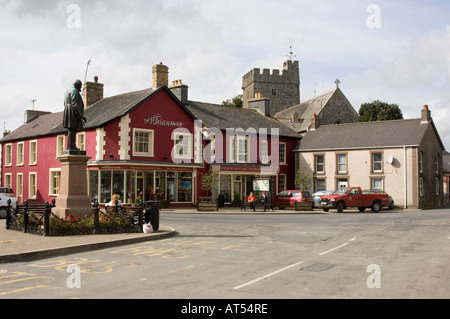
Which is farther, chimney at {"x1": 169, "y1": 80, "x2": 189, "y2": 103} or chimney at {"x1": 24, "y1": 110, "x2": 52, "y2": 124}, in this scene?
chimney at {"x1": 24, "y1": 110, "x2": 52, "y2": 124}

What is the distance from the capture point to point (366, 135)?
136 feet

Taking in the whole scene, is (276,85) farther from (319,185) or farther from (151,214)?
(151,214)

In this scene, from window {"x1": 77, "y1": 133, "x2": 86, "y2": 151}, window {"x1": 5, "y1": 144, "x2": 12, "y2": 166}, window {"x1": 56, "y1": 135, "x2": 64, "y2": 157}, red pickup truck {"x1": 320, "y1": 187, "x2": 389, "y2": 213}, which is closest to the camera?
red pickup truck {"x1": 320, "y1": 187, "x2": 389, "y2": 213}

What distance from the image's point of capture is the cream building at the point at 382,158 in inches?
1496

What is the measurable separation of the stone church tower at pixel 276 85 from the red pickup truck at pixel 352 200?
4404 centimetres

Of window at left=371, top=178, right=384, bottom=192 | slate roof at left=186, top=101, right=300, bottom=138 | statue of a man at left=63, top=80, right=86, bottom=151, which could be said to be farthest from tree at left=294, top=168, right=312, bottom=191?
statue of a man at left=63, top=80, right=86, bottom=151

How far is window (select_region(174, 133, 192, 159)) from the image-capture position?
114ft

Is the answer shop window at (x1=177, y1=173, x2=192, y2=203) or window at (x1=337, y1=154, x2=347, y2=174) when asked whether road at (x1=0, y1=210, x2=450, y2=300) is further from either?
window at (x1=337, y1=154, x2=347, y2=174)

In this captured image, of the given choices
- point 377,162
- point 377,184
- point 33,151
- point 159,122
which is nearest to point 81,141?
point 159,122

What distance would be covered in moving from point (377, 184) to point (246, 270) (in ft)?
108

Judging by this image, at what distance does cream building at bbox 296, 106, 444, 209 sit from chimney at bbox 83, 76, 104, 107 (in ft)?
63.0

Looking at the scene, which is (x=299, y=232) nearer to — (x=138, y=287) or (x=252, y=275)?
(x=252, y=275)

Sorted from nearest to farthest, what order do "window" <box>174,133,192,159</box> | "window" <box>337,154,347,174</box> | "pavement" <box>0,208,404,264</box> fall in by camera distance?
1. "pavement" <box>0,208,404,264</box>
2. "window" <box>174,133,192,159</box>
3. "window" <box>337,154,347,174</box>

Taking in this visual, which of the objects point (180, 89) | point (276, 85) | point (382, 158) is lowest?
point (382, 158)
